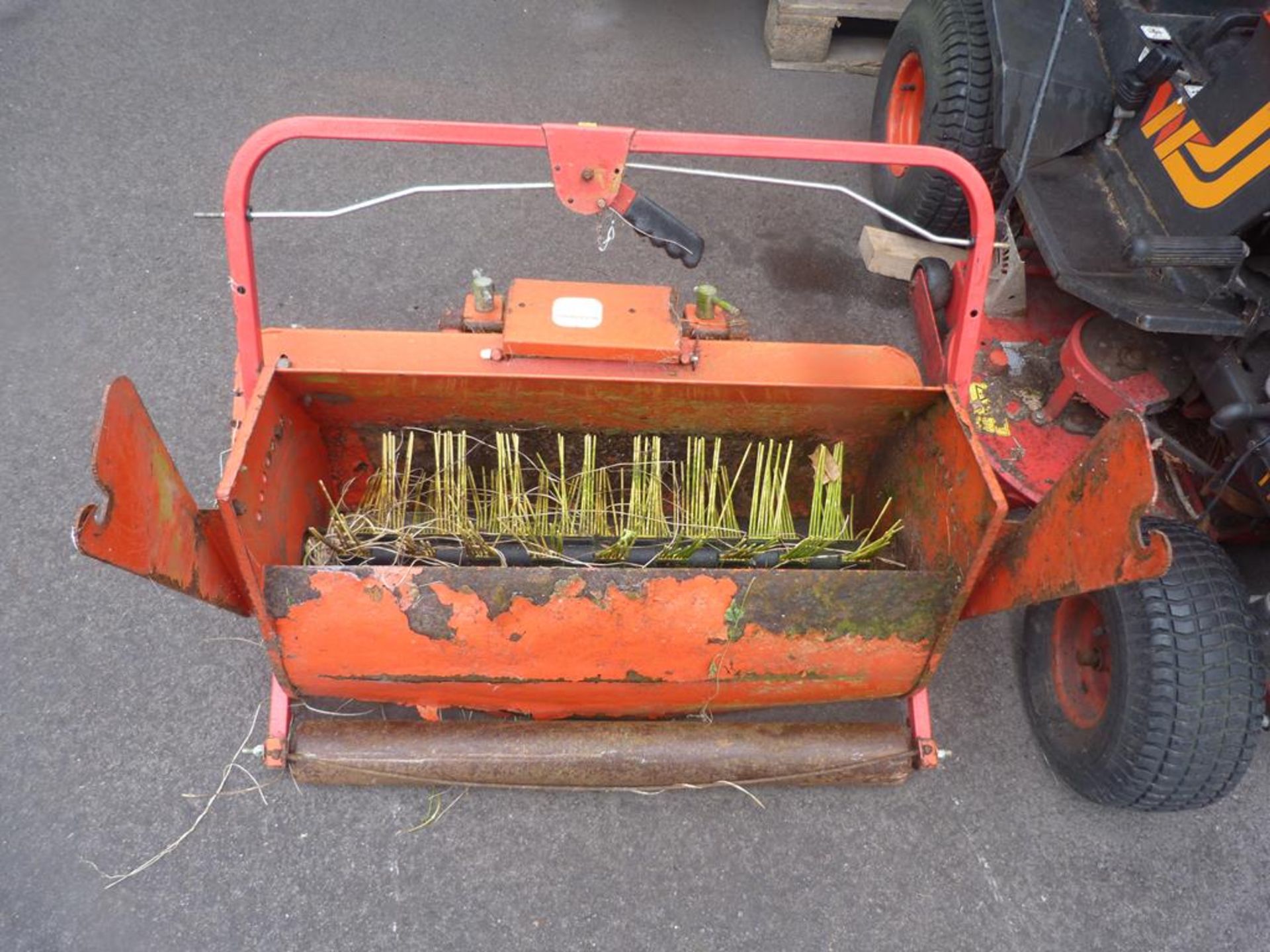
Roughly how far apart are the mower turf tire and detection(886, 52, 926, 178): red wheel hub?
20 cm

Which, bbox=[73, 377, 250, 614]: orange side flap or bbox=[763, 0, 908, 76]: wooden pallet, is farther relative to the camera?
bbox=[763, 0, 908, 76]: wooden pallet

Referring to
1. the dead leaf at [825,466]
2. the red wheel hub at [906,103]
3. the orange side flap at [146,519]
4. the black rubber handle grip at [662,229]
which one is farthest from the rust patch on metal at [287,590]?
the red wheel hub at [906,103]

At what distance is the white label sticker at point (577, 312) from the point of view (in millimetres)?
2309

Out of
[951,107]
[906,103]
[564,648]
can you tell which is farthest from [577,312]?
[906,103]

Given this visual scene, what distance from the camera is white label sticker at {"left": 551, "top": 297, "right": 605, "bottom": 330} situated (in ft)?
7.57

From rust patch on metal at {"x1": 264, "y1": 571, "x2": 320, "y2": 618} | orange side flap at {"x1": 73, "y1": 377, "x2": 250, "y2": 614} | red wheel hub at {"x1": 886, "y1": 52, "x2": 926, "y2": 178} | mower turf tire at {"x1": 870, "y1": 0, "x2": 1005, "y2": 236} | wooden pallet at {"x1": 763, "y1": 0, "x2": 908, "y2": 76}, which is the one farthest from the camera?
wooden pallet at {"x1": 763, "y1": 0, "x2": 908, "y2": 76}

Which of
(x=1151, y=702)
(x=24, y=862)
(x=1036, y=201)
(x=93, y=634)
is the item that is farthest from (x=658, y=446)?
(x=24, y=862)

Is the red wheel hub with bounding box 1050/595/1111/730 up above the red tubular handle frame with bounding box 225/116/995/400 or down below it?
below

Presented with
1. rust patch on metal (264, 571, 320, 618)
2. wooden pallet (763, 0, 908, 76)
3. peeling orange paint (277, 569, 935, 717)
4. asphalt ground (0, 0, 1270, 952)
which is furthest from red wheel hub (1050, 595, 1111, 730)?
wooden pallet (763, 0, 908, 76)

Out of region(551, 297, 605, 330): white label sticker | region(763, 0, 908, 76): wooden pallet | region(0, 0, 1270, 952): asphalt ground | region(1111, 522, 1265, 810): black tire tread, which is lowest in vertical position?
region(0, 0, 1270, 952): asphalt ground

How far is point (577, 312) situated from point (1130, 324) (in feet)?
5.44

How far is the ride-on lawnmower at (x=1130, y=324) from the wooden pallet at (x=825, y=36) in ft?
4.19

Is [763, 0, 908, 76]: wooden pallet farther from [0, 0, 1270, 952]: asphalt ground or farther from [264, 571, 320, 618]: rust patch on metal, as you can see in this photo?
[264, 571, 320, 618]: rust patch on metal

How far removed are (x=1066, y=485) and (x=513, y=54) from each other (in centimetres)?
402
